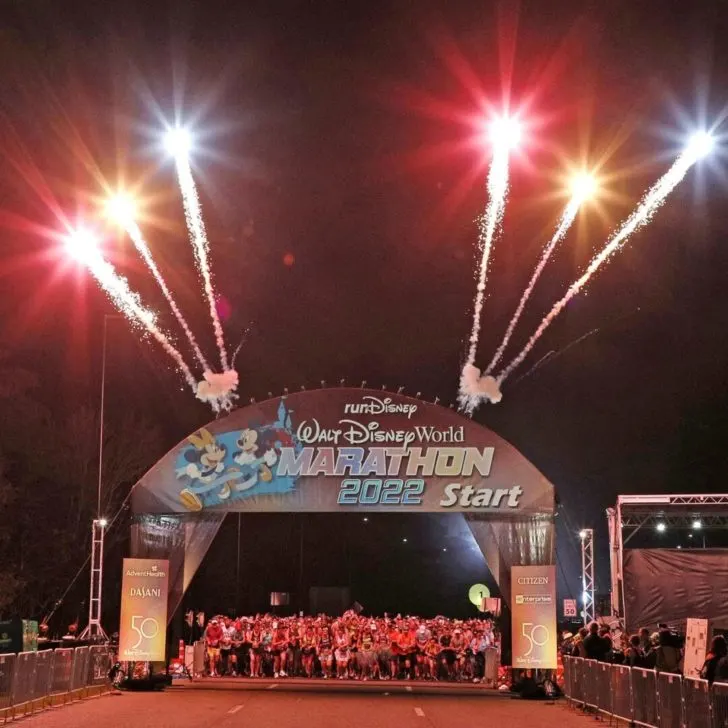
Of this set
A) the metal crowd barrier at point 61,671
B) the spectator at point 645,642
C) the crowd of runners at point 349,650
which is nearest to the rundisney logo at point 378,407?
the spectator at point 645,642

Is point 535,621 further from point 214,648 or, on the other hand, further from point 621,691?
point 214,648

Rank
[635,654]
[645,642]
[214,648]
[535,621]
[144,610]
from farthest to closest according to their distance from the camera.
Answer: [214,648] → [144,610] → [535,621] → [645,642] → [635,654]

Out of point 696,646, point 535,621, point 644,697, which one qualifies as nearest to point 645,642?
point 535,621

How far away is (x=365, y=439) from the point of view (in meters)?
24.4

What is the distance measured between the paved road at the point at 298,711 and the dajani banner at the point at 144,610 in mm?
1069

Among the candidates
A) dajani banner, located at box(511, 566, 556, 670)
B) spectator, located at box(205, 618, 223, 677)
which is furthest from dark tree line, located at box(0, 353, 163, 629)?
dajani banner, located at box(511, 566, 556, 670)

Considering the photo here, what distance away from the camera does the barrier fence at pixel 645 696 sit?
12203mm

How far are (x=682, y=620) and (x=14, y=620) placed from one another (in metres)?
16.6

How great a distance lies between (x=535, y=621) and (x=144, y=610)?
8279 mm

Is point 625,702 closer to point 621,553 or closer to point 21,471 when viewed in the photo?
point 621,553

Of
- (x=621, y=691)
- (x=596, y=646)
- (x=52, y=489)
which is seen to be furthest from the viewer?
(x=52, y=489)

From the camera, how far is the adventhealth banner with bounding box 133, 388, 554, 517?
2416 cm

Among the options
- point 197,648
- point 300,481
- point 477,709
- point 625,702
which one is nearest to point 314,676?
point 197,648

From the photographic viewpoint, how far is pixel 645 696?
618 inches
